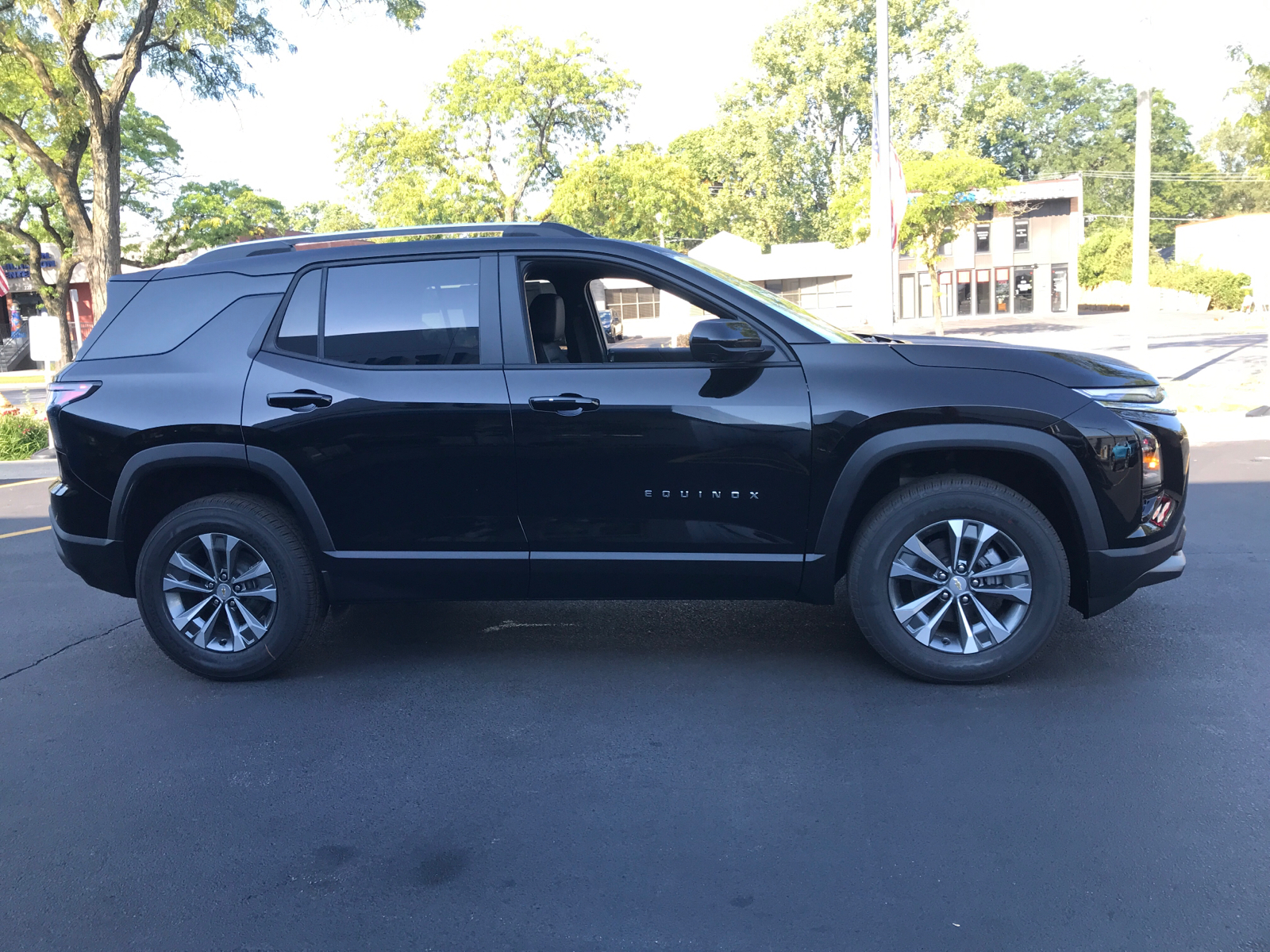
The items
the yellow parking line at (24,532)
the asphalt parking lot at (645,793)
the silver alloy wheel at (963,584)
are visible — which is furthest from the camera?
the yellow parking line at (24,532)

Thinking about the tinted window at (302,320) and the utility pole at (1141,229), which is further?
the utility pole at (1141,229)

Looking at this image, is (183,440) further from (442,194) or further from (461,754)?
(442,194)

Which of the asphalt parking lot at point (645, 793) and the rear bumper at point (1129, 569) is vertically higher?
the rear bumper at point (1129, 569)

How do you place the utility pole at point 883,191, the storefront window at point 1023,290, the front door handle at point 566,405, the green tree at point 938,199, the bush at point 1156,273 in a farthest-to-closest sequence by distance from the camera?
the storefront window at point 1023,290, the bush at point 1156,273, the green tree at point 938,199, the utility pole at point 883,191, the front door handle at point 566,405

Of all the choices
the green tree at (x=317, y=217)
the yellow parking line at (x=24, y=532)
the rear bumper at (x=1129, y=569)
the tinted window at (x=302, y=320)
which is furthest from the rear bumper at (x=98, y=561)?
the green tree at (x=317, y=217)

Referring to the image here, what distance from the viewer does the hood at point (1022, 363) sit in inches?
172

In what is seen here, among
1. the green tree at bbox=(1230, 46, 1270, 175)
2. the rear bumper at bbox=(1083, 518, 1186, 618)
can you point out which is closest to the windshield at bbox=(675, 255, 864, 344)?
the rear bumper at bbox=(1083, 518, 1186, 618)

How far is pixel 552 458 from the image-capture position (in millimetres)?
4520

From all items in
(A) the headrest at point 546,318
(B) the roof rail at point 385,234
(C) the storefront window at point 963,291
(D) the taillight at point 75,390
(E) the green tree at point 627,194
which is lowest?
(D) the taillight at point 75,390

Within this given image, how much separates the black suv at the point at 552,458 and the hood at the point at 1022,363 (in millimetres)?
15

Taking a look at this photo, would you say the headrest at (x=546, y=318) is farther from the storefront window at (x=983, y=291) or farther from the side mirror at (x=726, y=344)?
the storefront window at (x=983, y=291)

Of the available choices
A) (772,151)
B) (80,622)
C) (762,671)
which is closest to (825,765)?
(762,671)

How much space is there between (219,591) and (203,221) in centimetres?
3751

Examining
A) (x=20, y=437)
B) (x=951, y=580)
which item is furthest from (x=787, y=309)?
(x=20, y=437)
